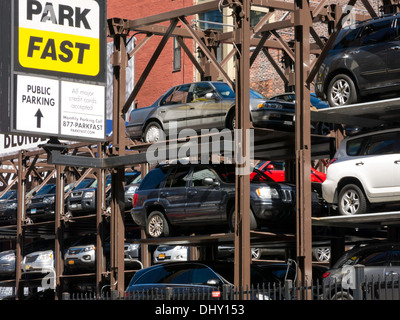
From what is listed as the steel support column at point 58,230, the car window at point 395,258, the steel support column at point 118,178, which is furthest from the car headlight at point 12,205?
the car window at point 395,258

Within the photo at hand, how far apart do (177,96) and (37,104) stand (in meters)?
4.60

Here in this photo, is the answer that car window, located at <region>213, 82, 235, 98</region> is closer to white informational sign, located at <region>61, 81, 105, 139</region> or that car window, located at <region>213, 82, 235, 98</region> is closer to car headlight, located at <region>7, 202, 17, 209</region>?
white informational sign, located at <region>61, 81, 105, 139</region>

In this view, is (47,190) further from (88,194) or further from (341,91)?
(341,91)

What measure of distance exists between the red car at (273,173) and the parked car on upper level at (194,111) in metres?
1.50

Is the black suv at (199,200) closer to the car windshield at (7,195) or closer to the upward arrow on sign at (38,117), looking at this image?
the upward arrow on sign at (38,117)

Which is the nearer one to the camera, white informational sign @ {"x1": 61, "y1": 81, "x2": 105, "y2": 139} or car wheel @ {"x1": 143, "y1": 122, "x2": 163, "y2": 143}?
white informational sign @ {"x1": 61, "y1": 81, "x2": 105, "y2": 139}

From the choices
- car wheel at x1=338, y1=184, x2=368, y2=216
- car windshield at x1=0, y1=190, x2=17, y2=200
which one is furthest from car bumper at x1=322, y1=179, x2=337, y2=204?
car windshield at x1=0, y1=190, x2=17, y2=200

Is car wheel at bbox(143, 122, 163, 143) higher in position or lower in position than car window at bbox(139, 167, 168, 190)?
higher

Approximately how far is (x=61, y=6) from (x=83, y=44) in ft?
3.22

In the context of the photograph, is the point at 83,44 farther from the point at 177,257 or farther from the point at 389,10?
the point at 177,257

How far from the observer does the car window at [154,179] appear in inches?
963

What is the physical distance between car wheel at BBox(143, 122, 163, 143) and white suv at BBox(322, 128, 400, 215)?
5.27 meters

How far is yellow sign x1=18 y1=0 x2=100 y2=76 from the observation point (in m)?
21.6

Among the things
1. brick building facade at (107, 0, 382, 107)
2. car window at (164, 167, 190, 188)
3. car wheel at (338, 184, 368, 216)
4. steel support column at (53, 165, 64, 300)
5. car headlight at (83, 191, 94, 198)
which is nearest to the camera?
car wheel at (338, 184, 368, 216)
